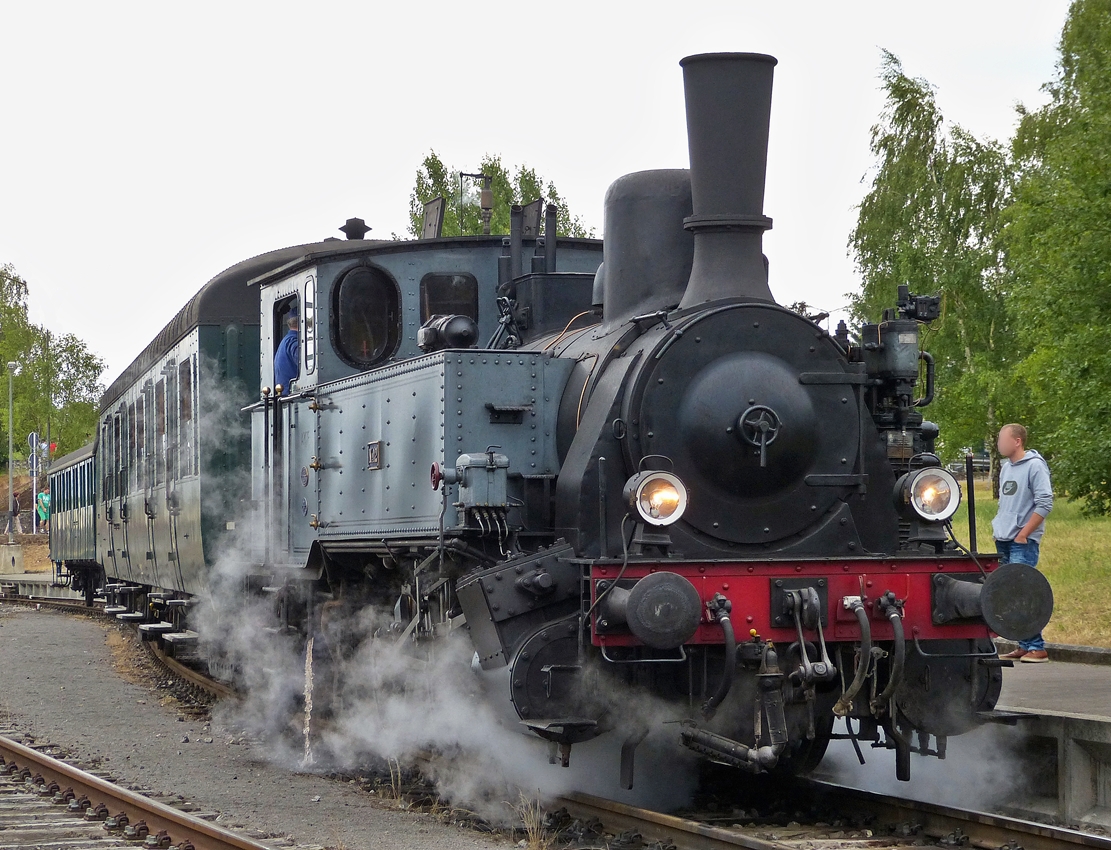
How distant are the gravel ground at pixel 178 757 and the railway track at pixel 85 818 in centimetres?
30

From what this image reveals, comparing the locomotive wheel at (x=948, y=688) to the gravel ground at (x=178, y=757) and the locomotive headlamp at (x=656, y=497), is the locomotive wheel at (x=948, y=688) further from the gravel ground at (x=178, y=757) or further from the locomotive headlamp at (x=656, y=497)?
the gravel ground at (x=178, y=757)

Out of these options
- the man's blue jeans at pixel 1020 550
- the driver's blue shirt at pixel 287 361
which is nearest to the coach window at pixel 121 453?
the driver's blue shirt at pixel 287 361

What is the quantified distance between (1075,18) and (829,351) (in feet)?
84.6

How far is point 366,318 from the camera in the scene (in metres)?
8.02

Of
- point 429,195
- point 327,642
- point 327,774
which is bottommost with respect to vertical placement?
point 327,774

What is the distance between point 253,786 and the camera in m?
7.49

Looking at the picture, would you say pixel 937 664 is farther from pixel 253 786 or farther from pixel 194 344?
pixel 194 344

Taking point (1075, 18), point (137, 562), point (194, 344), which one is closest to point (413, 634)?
point (194, 344)

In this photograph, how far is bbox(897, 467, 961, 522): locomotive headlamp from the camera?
20.8 feet

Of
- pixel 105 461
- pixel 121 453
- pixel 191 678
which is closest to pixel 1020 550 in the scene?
pixel 191 678

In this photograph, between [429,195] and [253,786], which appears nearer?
[253,786]

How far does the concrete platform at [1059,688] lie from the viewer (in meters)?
7.76

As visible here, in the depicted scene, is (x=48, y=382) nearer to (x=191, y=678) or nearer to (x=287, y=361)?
(x=191, y=678)

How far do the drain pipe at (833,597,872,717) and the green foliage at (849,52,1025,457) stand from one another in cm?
2568
